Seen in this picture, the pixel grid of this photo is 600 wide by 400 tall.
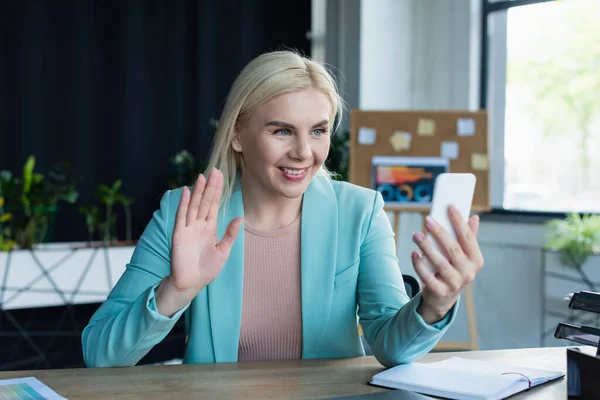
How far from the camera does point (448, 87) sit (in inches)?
203

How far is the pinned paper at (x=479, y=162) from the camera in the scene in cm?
429

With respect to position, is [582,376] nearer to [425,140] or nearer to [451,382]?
[451,382]

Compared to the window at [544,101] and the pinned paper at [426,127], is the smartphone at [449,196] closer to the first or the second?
the pinned paper at [426,127]

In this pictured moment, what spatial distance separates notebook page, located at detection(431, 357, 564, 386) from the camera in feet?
4.36

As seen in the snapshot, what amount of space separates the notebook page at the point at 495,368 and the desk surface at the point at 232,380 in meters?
0.02

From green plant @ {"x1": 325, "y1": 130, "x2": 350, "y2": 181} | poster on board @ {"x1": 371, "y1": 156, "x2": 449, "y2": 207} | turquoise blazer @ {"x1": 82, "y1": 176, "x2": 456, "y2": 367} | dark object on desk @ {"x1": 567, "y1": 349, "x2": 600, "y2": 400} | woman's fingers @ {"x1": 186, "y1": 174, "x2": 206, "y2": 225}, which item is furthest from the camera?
green plant @ {"x1": 325, "y1": 130, "x2": 350, "y2": 181}

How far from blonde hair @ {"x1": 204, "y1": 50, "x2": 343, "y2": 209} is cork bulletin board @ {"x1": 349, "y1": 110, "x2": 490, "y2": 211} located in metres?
2.55


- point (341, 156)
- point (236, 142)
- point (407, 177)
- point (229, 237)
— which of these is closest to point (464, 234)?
point (229, 237)

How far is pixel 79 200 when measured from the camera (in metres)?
5.78

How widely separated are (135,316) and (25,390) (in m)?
0.28

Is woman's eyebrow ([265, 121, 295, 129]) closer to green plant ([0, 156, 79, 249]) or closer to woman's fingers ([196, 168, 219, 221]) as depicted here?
woman's fingers ([196, 168, 219, 221])

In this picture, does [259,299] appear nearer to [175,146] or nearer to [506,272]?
[506,272]

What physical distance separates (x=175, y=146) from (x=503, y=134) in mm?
2671

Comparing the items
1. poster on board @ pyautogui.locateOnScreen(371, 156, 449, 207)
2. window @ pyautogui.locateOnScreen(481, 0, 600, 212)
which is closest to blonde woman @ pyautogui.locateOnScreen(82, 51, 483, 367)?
poster on board @ pyautogui.locateOnScreen(371, 156, 449, 207)
